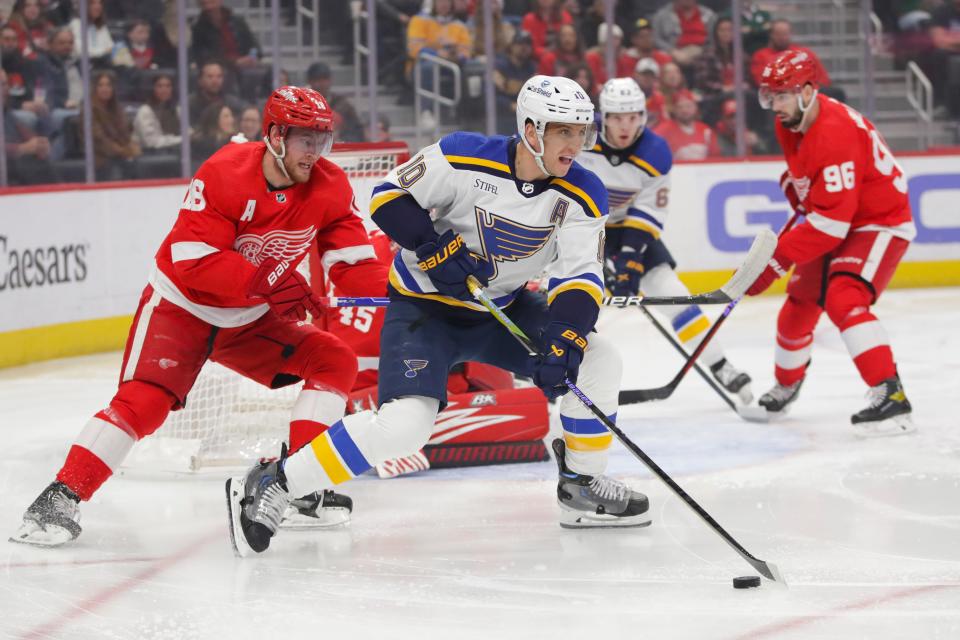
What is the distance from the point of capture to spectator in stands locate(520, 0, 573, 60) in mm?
7477

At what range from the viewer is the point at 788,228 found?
4672 millimetres

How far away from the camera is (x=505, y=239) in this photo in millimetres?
3072

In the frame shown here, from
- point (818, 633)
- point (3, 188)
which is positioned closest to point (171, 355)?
point (818, 633)

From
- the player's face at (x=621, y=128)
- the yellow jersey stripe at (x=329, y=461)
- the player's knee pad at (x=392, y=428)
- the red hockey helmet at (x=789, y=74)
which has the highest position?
the red hockey helmet at (x=789, y=74)

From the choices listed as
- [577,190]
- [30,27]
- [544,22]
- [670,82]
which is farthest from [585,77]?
[577,190]

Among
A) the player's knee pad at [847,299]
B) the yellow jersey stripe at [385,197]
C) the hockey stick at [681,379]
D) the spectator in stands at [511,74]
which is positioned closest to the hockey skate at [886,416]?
the player's knee pad at [847,299]

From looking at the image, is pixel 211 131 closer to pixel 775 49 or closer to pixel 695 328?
pixel 695 328

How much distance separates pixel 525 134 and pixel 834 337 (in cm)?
348

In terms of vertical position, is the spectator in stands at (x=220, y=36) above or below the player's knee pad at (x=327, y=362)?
above

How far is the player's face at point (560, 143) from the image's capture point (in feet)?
9.68

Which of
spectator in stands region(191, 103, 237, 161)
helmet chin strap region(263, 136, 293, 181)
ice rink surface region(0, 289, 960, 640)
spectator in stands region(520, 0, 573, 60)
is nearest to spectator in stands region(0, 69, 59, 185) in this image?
spectator in stands region(191, 103, 237, 161)

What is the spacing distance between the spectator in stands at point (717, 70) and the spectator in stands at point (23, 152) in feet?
11.6

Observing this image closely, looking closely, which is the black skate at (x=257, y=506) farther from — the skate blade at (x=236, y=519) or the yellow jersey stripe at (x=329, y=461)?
the yellow jersey stripe at (x=329, y=461)

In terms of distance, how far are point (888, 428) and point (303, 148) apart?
214 centimetres
